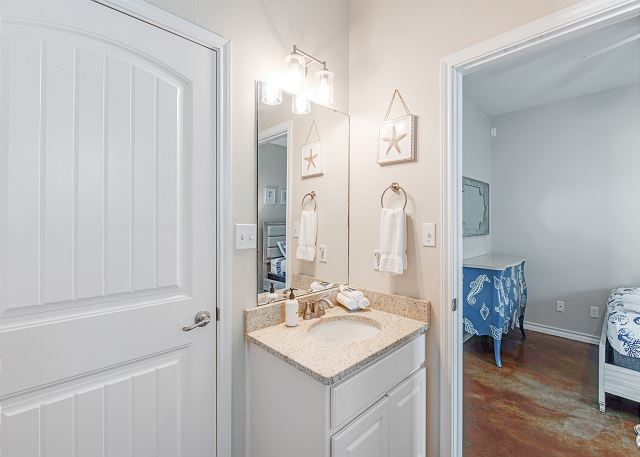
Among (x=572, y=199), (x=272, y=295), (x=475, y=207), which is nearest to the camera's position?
(x=272, y=295)

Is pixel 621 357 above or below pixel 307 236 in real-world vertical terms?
below

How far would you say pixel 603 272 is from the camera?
130 inches

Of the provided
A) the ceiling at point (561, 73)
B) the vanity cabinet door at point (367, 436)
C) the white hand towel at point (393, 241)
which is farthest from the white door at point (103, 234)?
the ceiling at point (561, 73)

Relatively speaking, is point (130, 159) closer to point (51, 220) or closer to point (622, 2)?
point (51, 220)

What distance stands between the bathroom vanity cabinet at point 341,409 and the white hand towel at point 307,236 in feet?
1.79

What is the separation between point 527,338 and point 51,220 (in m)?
4.29

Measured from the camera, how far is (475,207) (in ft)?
11.9

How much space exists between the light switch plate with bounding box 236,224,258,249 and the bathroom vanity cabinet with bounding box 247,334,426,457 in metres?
0.45

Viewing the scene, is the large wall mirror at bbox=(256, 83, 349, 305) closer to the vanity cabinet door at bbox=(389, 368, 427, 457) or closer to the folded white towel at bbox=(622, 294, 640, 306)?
the vanity cabinet door at bbox=(389, 368, 427, 457)

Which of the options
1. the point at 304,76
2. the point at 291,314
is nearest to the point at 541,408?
the point at 291,314

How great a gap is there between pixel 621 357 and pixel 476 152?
7.76 ft

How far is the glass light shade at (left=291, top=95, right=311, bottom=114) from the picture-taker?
1.64 metres

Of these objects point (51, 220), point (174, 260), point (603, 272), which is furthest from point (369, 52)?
point (603, 272)

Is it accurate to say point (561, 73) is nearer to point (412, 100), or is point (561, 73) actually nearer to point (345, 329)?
point (412, 100)
